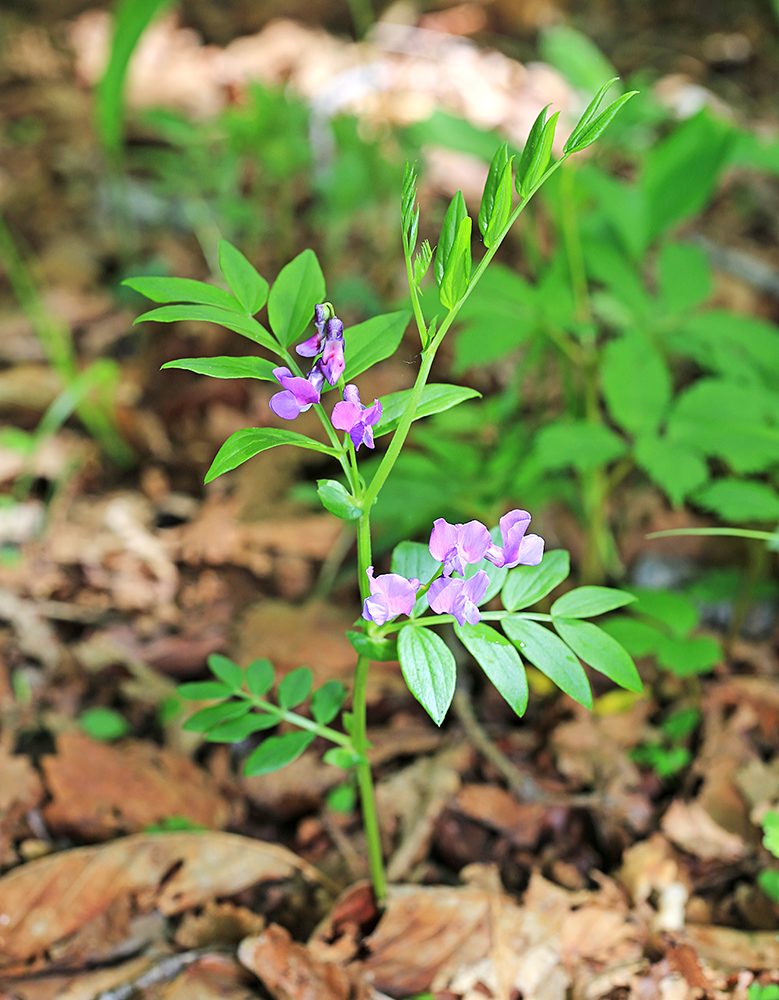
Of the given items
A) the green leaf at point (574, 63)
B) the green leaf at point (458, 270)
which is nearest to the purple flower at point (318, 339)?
the green leaf at point (458, 270)

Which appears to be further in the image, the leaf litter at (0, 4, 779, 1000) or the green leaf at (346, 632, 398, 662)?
the leaf litter at (0, 4, 779, 1000)

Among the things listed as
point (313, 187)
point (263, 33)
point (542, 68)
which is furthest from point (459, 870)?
point (263, 33)

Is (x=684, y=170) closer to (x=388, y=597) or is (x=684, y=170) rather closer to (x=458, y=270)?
(x=458, y=270)

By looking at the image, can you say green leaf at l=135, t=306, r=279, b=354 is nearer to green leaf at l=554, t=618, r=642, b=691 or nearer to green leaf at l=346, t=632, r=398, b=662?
green leaf at l=346, t=632, r=398, b=662

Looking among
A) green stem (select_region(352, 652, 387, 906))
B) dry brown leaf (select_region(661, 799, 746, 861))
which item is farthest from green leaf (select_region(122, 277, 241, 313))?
dry brown leaf (select_region(661, 799, 746, 861))

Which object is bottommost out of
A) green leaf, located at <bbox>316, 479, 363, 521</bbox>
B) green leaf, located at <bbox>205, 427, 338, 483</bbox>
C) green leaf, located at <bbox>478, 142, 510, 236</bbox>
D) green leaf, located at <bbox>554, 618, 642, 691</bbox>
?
green leaf, located at <bbox>554, 618, 642, 691</bbox>

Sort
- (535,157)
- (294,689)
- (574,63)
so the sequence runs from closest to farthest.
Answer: (535,157) → (294,689) → (574,63)

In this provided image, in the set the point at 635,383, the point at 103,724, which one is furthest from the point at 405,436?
the point at 103,724
